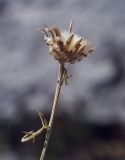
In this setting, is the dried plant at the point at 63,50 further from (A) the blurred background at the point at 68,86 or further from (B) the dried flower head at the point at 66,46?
(A) the blurred background at the point at 68,86

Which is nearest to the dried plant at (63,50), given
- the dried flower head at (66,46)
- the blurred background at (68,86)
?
the dried flower head at (66,46)

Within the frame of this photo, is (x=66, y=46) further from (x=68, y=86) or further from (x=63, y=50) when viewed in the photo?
(x=68, y=86)

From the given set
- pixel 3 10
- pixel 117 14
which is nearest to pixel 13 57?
pixel 3 10

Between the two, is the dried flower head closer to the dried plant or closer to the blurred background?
the dried plant

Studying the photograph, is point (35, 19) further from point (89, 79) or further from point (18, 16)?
point (89, 79)

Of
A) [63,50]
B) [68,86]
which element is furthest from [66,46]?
[68,86]
